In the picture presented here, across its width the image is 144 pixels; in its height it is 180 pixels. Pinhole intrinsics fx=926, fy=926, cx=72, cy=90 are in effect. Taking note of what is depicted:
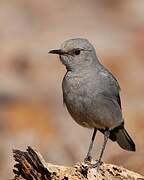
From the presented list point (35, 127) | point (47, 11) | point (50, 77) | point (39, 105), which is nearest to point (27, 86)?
point (50, 77)

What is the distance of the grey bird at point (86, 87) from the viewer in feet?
35.0

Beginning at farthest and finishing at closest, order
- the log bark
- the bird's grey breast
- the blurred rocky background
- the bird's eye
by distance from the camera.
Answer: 1. the blurred rocky background
2. the bird's eye
3. the bird's grey breast
4. the log bark

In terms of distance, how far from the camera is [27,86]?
21.7 metres

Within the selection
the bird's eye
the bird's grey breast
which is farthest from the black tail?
the bird's eye

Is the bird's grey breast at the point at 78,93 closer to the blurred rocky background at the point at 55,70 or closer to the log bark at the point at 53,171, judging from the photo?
the log bark at the point at 53,171

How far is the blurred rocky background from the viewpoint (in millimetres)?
14216

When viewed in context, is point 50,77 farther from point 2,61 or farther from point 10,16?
point 10,16

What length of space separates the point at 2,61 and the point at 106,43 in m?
3.30

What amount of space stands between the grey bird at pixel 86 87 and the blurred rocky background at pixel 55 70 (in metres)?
1.30

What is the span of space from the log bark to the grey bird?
1.95ft

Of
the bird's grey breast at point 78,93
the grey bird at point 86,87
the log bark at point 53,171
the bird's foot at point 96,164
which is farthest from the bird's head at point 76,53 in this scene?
the log bark at point 53,171

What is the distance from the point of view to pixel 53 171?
384 inches

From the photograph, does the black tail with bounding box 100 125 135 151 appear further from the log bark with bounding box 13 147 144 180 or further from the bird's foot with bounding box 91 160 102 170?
the log bark with bounding box 13 147 144 180

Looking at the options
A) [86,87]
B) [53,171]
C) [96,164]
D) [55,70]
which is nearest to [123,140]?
[86,87]
